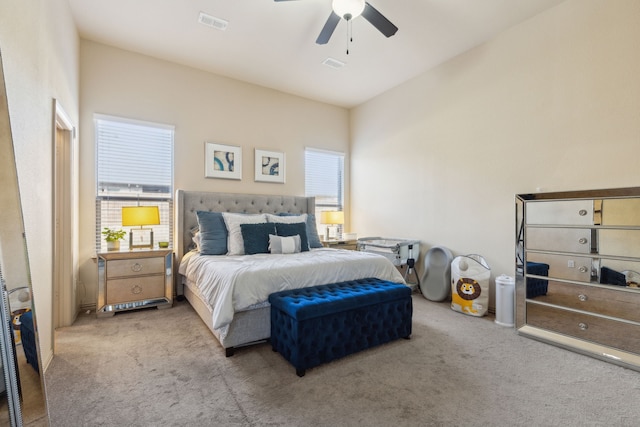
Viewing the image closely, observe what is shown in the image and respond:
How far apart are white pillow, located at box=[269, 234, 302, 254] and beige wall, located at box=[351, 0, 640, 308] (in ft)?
6.69

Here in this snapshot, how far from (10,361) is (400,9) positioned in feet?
12.8

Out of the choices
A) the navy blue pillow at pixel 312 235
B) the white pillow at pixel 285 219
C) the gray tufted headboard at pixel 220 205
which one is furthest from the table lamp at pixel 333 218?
the white pillow at pixel 285 219

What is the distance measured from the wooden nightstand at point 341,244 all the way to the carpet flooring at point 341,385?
2.30 metres

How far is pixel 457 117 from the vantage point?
13.0 feet

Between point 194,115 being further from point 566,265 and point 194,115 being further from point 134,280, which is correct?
point 566,265

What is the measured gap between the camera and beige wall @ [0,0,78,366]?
1.76 m

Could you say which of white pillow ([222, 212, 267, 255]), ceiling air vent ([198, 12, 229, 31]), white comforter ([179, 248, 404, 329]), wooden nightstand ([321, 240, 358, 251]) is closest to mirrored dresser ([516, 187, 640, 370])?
white comforter ([179, 248, 404, 329])

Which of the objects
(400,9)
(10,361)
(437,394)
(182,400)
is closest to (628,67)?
(400,9)

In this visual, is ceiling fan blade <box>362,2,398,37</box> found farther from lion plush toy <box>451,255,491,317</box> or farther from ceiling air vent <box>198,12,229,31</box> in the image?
lion plush toy <box>451,255,491,317</box>

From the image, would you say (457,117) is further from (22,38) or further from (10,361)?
(10,361)

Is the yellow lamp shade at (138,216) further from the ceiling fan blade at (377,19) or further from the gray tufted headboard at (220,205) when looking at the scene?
the ceiling fan blade at (377,19)

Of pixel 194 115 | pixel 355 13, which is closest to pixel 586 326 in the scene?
pixel 355 13

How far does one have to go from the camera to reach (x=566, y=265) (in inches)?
107

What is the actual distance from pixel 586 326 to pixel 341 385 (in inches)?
90.6
